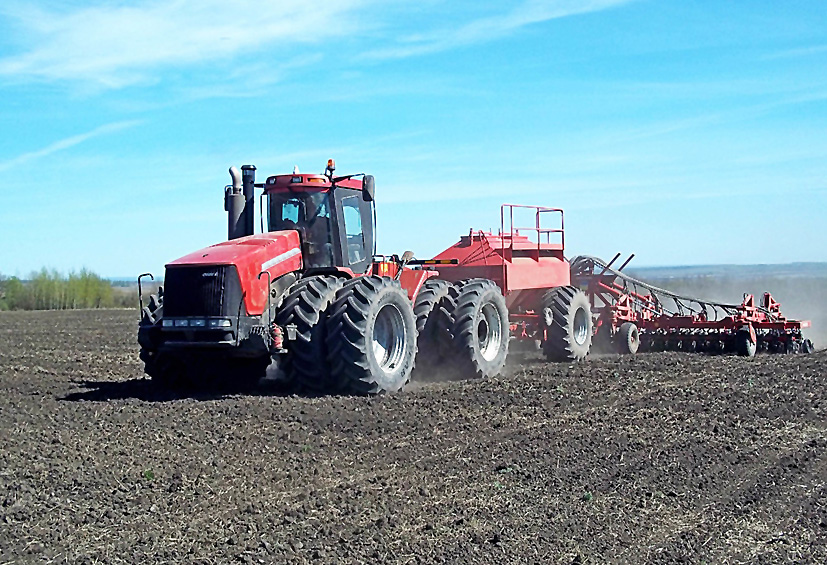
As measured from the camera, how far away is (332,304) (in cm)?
1059

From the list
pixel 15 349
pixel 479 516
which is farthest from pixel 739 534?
pixel 15 349

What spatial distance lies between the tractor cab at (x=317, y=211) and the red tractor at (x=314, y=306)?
13mm

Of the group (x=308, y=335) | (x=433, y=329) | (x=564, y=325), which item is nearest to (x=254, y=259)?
(x=308, y=335)

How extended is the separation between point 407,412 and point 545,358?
664 cm

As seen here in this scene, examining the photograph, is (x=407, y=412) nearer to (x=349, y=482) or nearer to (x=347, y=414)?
(x=347, y=414)

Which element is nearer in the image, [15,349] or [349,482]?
[349,482]

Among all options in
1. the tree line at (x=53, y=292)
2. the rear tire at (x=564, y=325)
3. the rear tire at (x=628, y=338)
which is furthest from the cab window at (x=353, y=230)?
the tree line at (x=53, y=292)

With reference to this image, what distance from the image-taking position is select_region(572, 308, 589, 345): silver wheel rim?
51.3 ft

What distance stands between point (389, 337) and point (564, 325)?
4.38m

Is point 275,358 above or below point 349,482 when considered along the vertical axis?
above

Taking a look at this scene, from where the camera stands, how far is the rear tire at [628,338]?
54.0 ft

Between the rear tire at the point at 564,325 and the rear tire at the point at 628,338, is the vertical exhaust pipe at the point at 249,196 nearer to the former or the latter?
the rear tire at the point at 564,325

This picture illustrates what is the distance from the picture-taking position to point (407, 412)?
372 inches

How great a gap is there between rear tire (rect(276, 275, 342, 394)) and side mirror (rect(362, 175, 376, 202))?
63.9 inches
